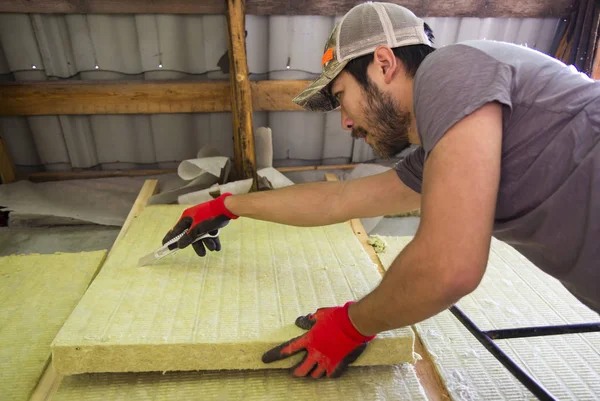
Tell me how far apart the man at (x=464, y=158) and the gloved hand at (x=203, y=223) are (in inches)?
20.6

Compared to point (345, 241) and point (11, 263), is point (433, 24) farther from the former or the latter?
point (11, 263)

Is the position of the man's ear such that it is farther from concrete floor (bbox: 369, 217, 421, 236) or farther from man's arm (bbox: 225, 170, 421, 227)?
concrete floor (bbox: 369, 217, 421, 236)

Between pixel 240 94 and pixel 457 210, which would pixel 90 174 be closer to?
pixel 240 94

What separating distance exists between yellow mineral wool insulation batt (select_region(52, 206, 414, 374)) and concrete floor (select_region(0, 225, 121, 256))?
0.61m

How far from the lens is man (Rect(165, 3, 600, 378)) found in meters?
0.63

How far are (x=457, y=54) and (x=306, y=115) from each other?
1.91 meters

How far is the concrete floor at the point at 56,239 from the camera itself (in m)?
2.00

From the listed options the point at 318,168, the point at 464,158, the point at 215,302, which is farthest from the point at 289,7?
the point at 464,158

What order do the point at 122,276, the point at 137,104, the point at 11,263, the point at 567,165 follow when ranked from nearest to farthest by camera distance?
the point at 567,165
the point at 122,276
the point at 11,263
the point at 137,104

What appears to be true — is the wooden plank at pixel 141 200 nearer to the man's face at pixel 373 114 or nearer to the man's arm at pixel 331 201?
the man's arm at pixel 331 201

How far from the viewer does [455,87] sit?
0.66m

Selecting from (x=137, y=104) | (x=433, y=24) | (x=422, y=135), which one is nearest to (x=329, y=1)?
(x=433, y=24)

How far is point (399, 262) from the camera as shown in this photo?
2.32 feet

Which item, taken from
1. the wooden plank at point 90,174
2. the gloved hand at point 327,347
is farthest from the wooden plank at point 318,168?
the gloved hand at point 327,347
